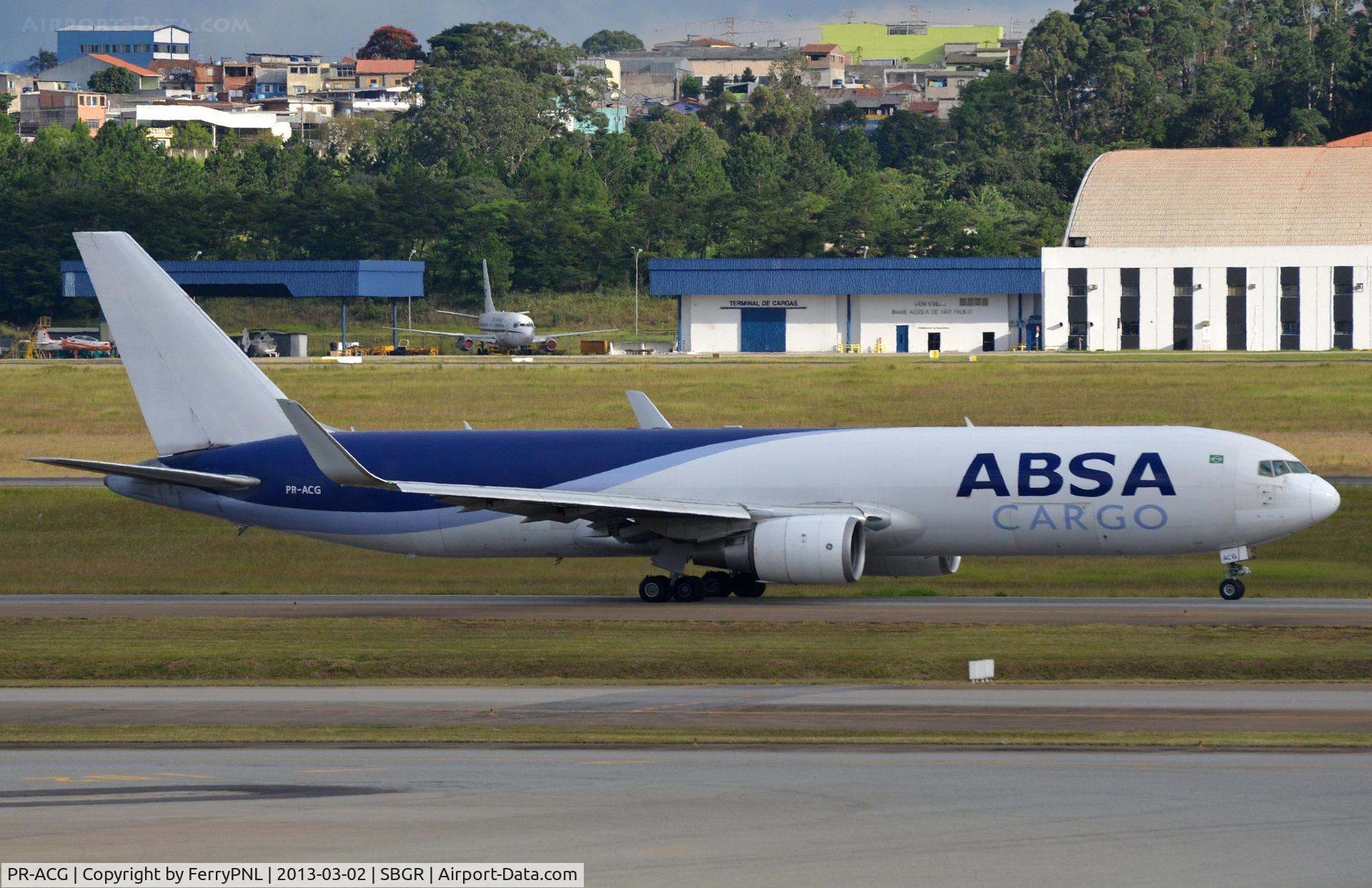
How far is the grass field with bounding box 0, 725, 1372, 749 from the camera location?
20.3 m

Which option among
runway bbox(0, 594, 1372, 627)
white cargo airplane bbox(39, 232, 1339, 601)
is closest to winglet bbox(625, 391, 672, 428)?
white cargo airplane bbox(39, 232, 1339, 601)

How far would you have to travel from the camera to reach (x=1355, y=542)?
45156 mm

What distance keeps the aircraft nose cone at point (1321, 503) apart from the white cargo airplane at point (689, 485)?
4 centimetres

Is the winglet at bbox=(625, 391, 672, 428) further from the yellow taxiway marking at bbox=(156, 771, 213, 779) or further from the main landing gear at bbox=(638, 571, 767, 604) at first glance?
the yellow taxiway marking at bbox=(156, 771, 213, 779)

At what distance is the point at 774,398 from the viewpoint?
85.0m

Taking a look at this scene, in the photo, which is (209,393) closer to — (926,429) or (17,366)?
(926,429)

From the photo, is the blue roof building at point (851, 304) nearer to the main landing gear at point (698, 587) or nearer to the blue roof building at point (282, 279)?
the blue roof building at point (282, 279)

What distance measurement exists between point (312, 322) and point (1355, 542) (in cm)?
11925

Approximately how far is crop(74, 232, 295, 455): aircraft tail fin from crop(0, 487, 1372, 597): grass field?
15.6ft

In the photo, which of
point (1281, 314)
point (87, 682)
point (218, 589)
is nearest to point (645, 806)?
point (87, 682)

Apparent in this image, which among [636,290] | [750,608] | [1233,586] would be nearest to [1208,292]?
[636,290]

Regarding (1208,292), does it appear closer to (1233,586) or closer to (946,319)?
(946,319)

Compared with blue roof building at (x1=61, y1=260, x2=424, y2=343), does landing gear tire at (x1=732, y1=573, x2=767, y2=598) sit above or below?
below

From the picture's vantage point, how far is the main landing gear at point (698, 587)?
128ft
